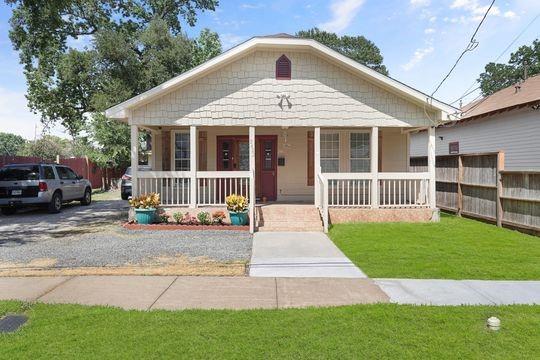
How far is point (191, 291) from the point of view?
551cm

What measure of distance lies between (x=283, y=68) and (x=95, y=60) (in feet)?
57.8

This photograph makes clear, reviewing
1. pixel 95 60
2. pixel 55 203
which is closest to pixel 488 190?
pixel 55 203

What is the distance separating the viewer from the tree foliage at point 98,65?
973 inches

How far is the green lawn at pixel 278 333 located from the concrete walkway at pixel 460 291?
33cm

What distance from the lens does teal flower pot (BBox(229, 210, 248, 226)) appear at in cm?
1097

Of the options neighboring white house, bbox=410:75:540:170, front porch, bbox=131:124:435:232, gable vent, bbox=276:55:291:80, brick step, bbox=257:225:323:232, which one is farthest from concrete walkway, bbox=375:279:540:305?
neighboring white house, bbox=410:75:540:170

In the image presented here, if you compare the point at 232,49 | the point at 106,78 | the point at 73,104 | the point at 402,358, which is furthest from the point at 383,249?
the point at 73,104

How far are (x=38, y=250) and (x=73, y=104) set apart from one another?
21431mm

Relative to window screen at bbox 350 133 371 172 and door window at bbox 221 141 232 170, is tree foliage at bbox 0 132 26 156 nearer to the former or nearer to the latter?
door window at bbox 221 141 232 170

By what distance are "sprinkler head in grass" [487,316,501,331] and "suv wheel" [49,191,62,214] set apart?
14.0 metres

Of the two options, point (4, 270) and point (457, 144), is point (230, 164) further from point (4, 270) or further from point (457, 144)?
point (457, 144)

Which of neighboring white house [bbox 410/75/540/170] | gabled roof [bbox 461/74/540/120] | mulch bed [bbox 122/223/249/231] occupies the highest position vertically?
gabled roof [bbox 461/74/540/120]

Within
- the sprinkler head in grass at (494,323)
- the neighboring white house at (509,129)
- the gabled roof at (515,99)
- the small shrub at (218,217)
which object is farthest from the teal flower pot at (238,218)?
the gabled roof at (515,99)

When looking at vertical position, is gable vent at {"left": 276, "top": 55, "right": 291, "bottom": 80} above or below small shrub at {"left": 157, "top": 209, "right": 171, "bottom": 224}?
above
